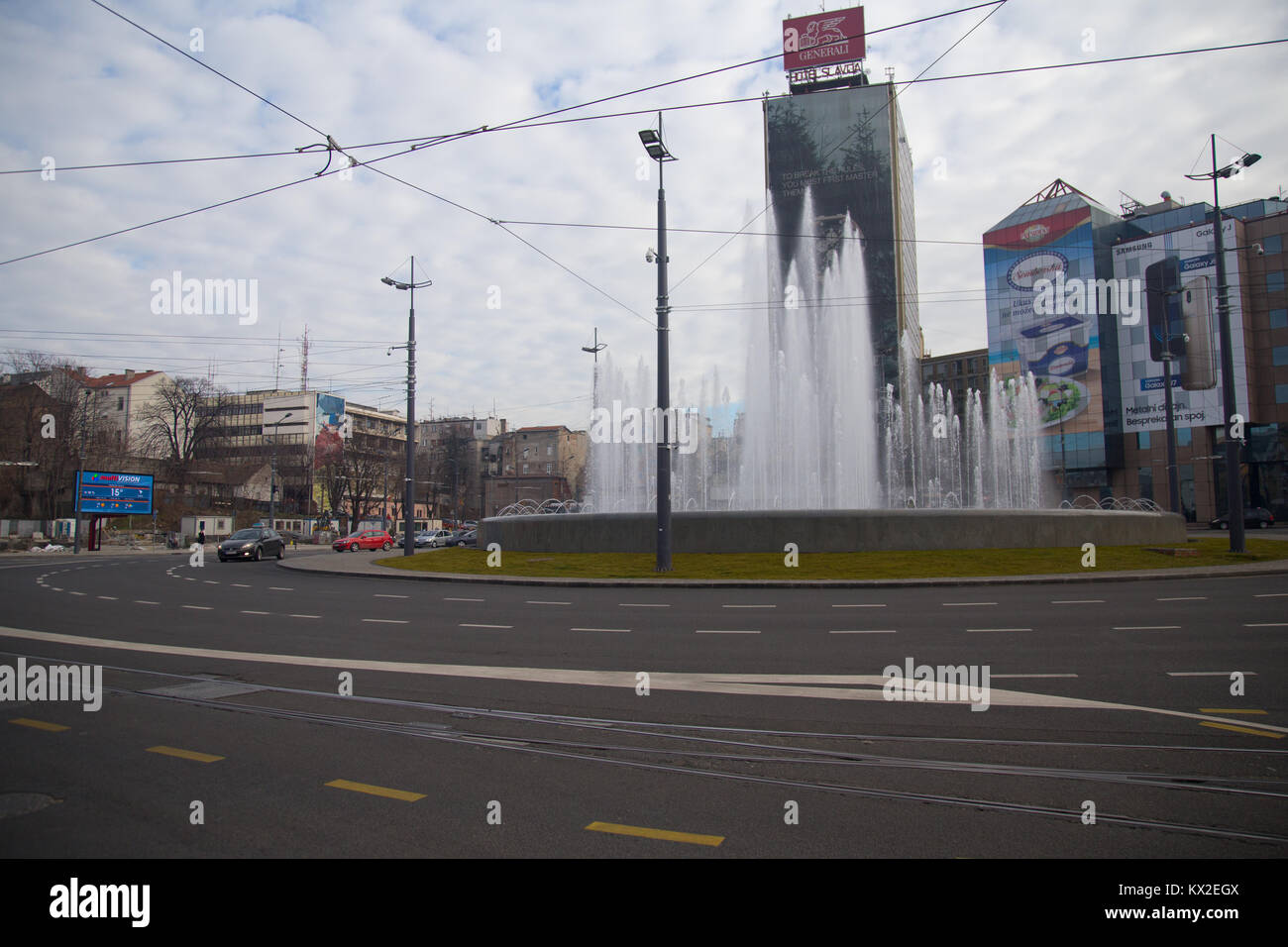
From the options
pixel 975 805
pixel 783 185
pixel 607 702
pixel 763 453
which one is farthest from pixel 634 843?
pixel 783 185

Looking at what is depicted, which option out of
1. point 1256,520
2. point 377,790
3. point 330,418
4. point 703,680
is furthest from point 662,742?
point 330,418

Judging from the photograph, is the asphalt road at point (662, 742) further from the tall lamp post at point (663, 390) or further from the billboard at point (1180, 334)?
the billboard at point (1180, 334)

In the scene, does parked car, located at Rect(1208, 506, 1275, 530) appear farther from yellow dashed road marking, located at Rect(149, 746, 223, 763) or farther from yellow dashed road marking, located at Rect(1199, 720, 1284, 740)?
yellow dashed road marking, located at Rect(149, 746, 223, 763)

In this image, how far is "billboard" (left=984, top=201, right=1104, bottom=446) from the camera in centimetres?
7462

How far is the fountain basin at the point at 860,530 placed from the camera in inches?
946

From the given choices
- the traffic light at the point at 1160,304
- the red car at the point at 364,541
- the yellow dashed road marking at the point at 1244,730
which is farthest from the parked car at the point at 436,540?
the traffic light at the point at 1160,304

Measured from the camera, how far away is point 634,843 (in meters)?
4.18

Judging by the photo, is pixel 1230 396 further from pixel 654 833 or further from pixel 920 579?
pixel 654 833

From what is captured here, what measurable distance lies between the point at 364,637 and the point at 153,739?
5.75m

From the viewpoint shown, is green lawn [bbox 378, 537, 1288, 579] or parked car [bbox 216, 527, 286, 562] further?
parked car [bbox 216, 527, 286, 562]

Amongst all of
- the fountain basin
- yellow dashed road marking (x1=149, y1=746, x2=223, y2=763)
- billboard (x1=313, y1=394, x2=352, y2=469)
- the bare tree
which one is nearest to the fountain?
the fountain basin

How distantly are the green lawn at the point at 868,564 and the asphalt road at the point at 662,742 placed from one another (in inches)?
303

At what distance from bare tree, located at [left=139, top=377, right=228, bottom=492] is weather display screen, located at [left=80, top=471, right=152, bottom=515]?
775 inches
